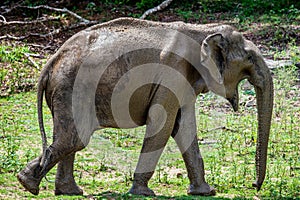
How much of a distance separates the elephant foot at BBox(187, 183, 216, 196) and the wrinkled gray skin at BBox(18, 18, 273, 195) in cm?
3

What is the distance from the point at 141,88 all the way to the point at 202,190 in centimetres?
126

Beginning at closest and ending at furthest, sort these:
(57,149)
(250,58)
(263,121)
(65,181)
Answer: (57,149)
(263,121)
(250,58)
(65,181)

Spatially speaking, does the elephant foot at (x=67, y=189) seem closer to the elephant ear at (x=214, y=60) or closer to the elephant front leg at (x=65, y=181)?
the elephant front leg at (x=65, y=181)

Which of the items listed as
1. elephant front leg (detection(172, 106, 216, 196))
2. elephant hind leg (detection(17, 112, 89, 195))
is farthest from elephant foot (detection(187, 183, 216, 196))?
elephant hind leg (detection(17, 112, 89, 195))

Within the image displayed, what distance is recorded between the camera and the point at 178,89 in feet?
23.0

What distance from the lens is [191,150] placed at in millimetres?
7488

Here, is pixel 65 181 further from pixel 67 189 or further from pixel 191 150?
pixel 191 150

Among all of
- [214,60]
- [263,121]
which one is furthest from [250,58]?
[263,121]

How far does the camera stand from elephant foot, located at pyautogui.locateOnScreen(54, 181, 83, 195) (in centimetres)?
722

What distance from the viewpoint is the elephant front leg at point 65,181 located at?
723 centimetres

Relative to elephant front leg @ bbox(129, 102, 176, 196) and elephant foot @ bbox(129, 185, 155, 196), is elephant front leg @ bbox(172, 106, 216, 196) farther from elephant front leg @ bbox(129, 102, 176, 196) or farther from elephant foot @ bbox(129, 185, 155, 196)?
elephant foot @ bbox(129, 185, 155, 196)

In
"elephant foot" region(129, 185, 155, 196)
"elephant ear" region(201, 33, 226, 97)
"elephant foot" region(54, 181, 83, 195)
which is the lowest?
"elephant foot" region(54, 181, 83, 195)

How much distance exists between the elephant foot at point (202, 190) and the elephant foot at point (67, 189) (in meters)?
1.14

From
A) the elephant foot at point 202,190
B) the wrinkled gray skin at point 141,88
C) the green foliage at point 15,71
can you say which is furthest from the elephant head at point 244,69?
the green foliage at point 15,71
